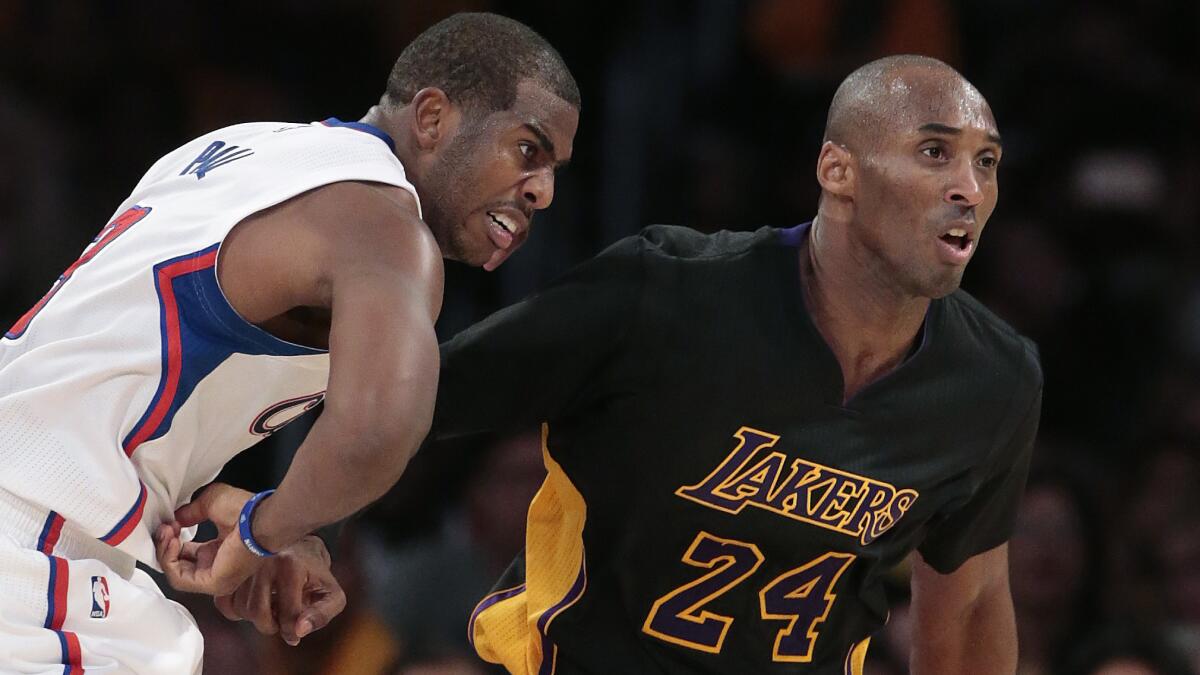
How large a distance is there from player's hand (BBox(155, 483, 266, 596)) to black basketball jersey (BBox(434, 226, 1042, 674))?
20.5 inches

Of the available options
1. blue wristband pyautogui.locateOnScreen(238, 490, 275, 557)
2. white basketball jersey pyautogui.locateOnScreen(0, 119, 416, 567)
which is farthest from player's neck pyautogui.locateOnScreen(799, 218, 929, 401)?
blue wristband pyautogui.locateOnScreen(238, 490, 275, 557)

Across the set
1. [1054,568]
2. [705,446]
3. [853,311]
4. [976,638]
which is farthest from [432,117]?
[1054,568]

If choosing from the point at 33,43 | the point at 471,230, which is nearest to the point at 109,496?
the point at 471,230

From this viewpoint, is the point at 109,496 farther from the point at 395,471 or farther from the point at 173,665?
→ the point at 395,471

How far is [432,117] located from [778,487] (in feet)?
2.89

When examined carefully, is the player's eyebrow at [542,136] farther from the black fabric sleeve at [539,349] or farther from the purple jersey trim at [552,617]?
the purple jersey trim at [552,617]

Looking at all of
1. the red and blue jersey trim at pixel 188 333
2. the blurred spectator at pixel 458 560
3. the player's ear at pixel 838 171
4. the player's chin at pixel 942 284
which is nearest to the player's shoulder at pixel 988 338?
the player's chin at pixel 942 284

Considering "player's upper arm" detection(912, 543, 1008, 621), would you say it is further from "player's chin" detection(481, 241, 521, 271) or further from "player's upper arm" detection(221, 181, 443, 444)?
"player's upper arm" detection(221, 181, 443, 444)

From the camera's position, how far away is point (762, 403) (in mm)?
2814

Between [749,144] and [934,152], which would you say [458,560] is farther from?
[934,152]

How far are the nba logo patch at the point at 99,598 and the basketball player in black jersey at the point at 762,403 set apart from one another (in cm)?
74

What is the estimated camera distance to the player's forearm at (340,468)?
205cm

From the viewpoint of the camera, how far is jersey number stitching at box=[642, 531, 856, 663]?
282 centimetres

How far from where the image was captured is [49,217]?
5.07m
